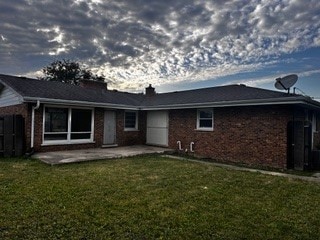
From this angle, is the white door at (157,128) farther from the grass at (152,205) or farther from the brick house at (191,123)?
the grass at (152,205)

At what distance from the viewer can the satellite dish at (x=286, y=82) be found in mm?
10281

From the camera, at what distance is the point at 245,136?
1118 cm

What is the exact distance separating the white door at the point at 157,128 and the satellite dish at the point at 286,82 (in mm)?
6554

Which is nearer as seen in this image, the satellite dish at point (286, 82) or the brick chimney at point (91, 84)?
the satellite dish at point (286, 82)

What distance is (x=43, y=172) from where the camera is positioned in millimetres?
7855

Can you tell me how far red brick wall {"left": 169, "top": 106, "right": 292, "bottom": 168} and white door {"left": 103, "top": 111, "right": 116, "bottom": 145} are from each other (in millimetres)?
4412

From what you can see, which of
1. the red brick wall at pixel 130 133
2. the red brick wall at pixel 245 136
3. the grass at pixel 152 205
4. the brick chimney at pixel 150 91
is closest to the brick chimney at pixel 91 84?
the brick chimney at pixel 150 91

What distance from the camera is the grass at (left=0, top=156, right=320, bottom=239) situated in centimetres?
387

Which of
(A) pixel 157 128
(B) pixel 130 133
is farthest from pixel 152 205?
(B) pixel 130 133

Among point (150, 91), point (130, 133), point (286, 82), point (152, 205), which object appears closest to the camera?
point (152, 205)

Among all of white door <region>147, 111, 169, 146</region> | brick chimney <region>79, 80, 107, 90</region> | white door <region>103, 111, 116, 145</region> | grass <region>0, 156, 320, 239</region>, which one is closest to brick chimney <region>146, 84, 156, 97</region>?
brick chimney <region>79, 80, 107, 90</region>

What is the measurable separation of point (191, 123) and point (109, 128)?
490 cm

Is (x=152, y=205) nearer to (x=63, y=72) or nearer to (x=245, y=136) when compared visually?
(x=245, y=136)

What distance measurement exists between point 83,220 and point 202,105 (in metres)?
8.97
